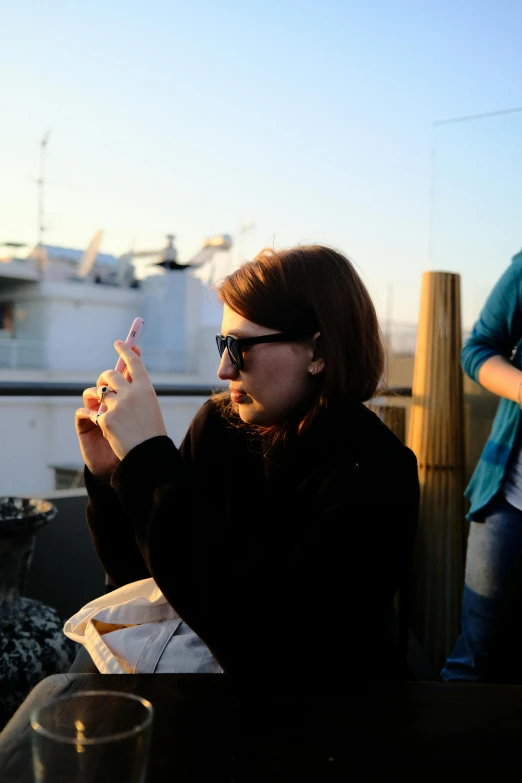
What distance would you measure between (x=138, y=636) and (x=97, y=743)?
0.57 m

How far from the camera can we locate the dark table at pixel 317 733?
0.70 metres

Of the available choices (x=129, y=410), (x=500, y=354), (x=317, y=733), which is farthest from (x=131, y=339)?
(x=500, y=354)

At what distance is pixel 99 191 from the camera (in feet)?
62.0

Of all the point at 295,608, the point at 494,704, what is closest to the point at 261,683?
the point at 295,608

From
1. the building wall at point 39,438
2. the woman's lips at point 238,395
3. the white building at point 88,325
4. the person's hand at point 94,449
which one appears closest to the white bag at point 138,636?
the person's hand at point 94,449

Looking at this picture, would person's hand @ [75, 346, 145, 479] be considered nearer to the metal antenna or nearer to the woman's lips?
the woman's lips

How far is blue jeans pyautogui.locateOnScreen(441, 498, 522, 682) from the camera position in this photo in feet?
5.94

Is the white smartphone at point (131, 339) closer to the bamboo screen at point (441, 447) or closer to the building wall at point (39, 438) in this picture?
the bamboo screen at point (441, 447)

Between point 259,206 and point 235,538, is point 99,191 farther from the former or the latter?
point 235,538

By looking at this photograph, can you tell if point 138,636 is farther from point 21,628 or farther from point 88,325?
point 88,325

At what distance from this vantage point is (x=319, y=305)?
122cm

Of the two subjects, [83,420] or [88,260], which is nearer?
[83,420]

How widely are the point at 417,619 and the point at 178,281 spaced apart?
1418cm

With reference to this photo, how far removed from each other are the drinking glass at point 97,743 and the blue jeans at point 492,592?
1.40 meters
